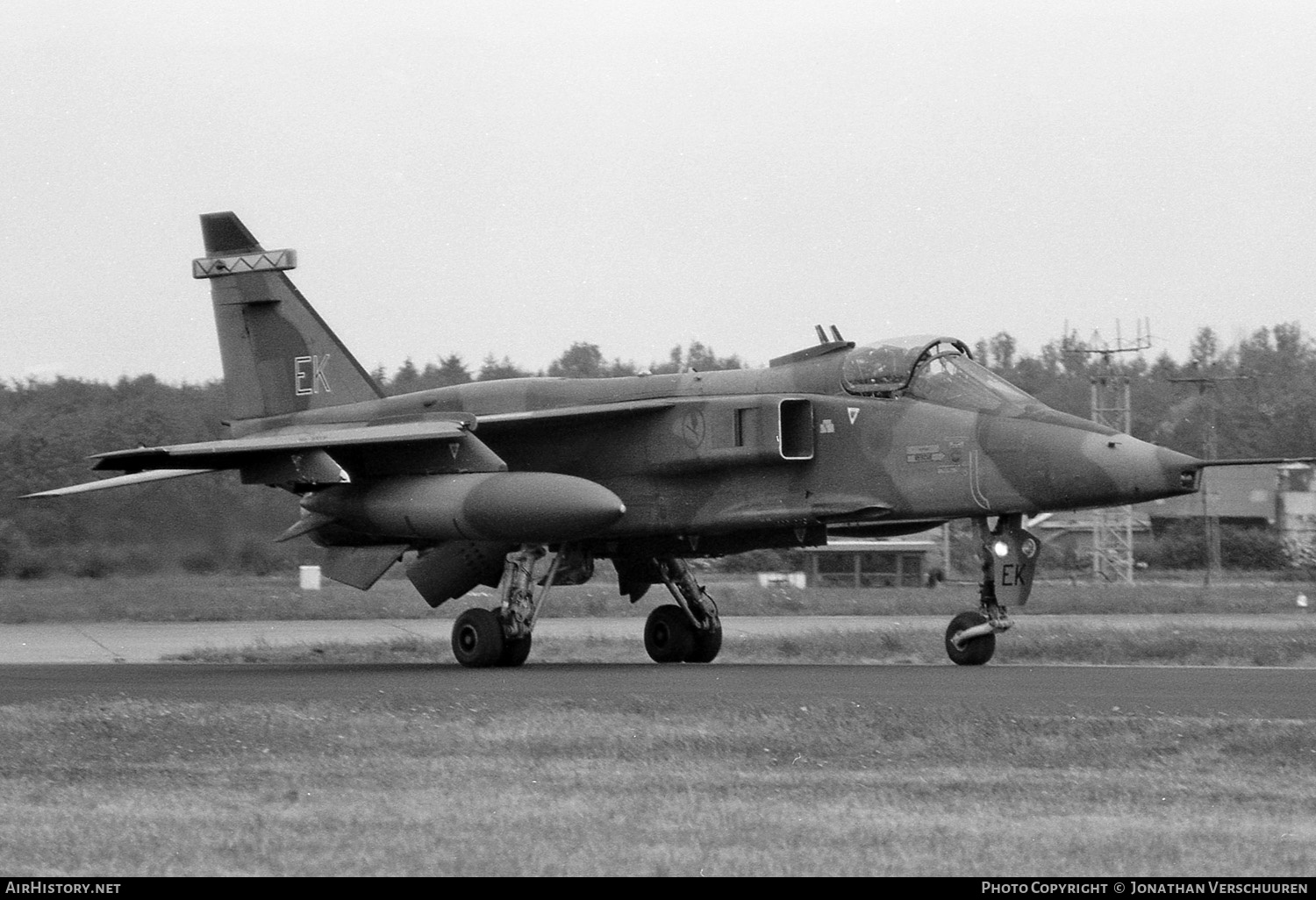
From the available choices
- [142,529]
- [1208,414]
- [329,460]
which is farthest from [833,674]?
[1208,414]

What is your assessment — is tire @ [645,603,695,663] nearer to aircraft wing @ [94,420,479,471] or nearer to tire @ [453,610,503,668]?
tire @ [453,610,503,668]

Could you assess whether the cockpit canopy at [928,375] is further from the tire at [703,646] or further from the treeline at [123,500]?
the treeline at [123,500]

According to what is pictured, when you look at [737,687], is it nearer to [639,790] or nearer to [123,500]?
[639,790]

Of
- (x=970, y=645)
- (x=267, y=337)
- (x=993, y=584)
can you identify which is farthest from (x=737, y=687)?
(x=267, y=337)

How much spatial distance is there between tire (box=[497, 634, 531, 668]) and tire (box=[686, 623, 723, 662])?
2.29m

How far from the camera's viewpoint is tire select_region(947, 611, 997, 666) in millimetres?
15195

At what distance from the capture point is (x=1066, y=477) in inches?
574

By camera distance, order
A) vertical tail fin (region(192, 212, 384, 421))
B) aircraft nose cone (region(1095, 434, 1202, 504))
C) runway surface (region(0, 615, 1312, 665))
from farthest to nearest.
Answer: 1. runway surface (region(0, 615, 1312, 665))
2. vertical tail fin (region(192, 212, 384, 421))
3. aircraft nose cone (region(1095, 434, 1202, 504))

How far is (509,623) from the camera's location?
1659cm

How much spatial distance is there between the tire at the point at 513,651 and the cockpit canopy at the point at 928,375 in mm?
4094

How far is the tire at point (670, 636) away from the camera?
18.2m

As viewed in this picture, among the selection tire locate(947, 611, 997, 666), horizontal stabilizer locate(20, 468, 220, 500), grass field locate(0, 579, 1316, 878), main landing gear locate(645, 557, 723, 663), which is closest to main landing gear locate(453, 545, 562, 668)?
main landing gear locate(645, 557, 723, 663)

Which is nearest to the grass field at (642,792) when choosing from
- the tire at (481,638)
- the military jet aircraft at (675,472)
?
the military jet aircraft at (675,472)

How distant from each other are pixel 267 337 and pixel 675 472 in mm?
5730
